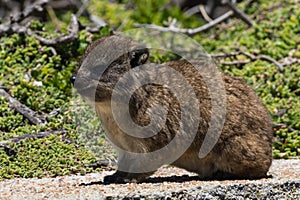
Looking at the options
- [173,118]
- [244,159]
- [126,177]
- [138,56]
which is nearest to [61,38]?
[138,56]

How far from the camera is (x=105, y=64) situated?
20.7ft

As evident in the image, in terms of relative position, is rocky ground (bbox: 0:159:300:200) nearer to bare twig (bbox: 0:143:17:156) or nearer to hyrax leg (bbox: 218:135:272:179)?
hyrax leg (bbox: 218:135:272:179)

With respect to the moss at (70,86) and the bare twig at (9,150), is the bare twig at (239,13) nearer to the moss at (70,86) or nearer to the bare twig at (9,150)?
the moss at (70,86)

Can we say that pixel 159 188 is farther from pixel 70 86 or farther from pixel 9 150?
pixel 70 86

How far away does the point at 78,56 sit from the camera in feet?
31.4

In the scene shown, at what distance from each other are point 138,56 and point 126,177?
1.10 metres

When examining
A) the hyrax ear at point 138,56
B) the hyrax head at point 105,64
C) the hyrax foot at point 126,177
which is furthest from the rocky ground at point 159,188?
the hyrax ear at point 138,56

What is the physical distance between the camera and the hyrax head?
6.15m

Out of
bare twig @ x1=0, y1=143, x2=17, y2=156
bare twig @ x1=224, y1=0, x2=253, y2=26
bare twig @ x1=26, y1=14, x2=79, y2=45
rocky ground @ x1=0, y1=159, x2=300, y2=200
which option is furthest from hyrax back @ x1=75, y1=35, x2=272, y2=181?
bare twig @ x1=224, y1=0, x2=253, y2=26

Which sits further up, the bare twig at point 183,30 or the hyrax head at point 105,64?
the bare twig at point 183,30

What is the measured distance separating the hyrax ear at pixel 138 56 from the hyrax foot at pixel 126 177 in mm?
986

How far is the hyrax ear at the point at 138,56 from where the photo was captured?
6.47m

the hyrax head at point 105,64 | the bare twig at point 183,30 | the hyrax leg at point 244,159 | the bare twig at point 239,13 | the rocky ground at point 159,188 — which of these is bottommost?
the rocky ground at point 159,188

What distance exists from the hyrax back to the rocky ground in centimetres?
22
